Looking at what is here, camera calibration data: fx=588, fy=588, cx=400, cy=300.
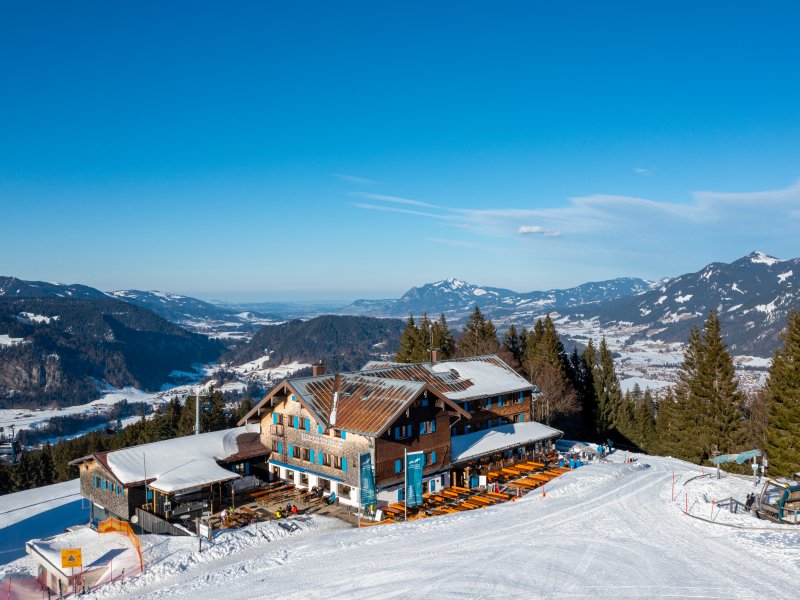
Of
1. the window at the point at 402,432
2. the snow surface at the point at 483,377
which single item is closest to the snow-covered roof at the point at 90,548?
the window at the point at 402,432

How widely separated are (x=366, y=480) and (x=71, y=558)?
16797 millimetres

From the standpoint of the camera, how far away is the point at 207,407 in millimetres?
73812

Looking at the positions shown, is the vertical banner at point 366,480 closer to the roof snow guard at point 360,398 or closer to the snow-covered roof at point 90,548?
the roof snow guard at point 360,398

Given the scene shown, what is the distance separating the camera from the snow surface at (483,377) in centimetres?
5122

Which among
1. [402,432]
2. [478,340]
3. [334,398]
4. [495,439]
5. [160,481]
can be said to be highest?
[478,340]

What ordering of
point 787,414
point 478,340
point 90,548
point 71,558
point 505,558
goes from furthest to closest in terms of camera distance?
point 478,340 < point 787,414 < point 90,548 < point 505,558 < point 71,558

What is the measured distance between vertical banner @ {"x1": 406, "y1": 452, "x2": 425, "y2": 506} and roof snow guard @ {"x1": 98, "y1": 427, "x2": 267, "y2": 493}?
1124 cm

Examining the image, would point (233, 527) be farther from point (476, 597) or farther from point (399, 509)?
point (476, 597)

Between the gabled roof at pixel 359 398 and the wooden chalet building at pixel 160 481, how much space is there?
5.67m

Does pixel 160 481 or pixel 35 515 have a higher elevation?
pixel 160 481

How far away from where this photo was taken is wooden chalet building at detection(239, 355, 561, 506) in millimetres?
38594

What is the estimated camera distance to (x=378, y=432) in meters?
37.1

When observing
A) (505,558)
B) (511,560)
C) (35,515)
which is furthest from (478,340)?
(511,560)

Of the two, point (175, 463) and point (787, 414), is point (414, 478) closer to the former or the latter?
point (175, 463)
